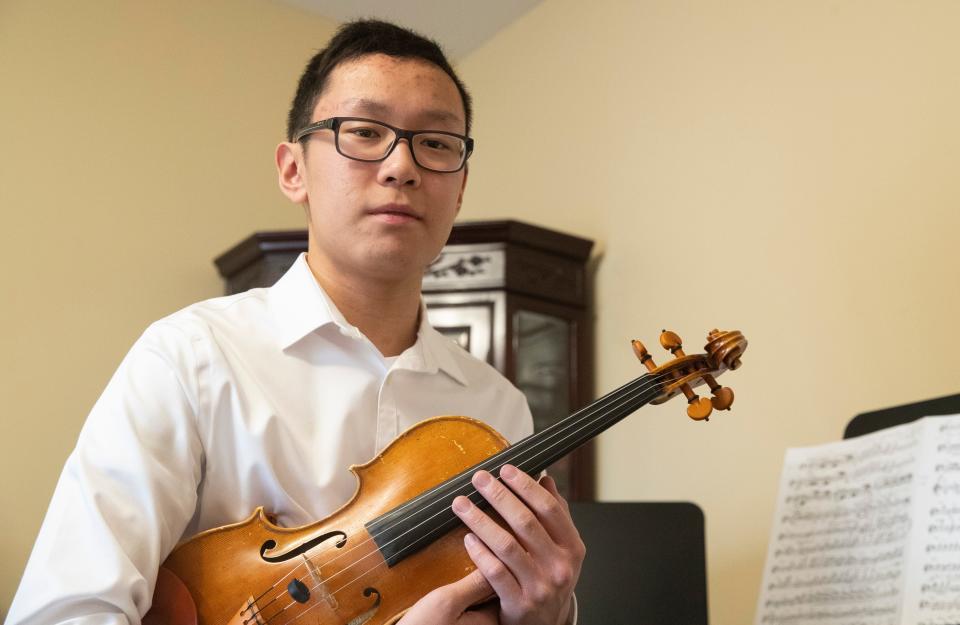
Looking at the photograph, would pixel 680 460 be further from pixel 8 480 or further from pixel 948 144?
pixel 8 480

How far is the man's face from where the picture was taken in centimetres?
146

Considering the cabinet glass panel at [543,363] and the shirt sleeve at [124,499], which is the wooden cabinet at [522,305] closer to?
the cabinet glass panel at [543,363]

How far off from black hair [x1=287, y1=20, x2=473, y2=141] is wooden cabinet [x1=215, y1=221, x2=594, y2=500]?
1620 mm

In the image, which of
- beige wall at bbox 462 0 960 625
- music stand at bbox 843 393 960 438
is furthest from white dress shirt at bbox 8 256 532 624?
beige wall at bbox 462 0 960 625

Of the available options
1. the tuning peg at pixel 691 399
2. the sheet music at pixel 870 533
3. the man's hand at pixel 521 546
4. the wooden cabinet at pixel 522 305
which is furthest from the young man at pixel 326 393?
the wooden cabinet at pixel 522 305

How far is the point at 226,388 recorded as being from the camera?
52.3 inches

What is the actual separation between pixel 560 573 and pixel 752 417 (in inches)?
64.7

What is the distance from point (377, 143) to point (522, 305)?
1868 mm

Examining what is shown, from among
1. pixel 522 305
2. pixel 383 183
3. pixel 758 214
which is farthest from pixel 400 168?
pixel 522 305

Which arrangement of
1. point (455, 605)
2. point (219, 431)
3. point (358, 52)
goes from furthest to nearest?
point (358, 52)
point (219, 431)
point (455, 605)

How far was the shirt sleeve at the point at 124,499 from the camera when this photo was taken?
113 centimetres

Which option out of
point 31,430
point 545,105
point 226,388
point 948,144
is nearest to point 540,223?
point 545,105

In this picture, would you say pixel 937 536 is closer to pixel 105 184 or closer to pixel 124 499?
pixel 124 499

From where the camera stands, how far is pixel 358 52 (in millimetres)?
1556
